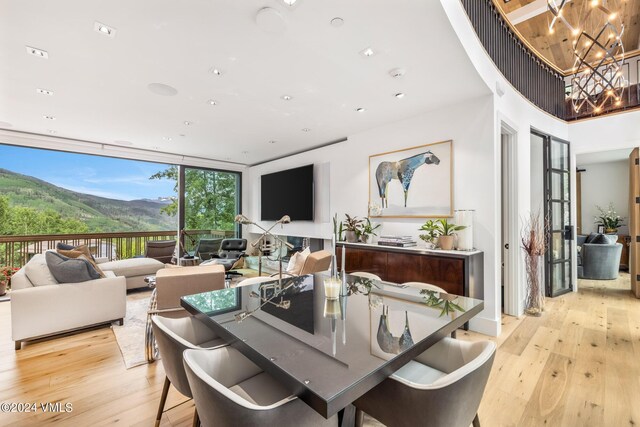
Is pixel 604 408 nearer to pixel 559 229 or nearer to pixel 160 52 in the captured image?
pixel 559 229

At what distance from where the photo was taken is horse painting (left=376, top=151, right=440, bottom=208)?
3.63 m

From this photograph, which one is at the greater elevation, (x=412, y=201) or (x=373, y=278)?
(x=412, y=201)

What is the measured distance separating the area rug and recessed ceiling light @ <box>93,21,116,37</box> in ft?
8.50

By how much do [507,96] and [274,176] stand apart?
4392 mm

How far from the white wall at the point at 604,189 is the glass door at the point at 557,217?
9.39 feet

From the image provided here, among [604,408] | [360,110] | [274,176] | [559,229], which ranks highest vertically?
[360,110]

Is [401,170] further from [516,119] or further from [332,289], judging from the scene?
[332,289]

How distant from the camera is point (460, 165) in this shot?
3.33m

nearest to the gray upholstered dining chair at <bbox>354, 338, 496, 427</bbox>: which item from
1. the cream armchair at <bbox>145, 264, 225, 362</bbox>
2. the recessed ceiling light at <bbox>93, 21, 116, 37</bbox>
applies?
the cream armchair at <bbox>145, 264, 225, 362</bbox>

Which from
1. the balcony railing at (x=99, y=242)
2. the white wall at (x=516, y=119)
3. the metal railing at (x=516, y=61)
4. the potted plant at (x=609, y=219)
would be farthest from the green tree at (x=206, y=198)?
the potted plant at (x=609, y=219)

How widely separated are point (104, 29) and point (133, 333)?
277 centimetres

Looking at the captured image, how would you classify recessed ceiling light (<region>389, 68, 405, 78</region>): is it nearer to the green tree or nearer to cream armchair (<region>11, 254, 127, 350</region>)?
cream armchair (<region>11, 254, 127, 350</region>)

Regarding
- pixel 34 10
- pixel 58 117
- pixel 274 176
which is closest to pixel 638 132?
pixel 274 176

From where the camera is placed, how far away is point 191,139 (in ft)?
16.6
